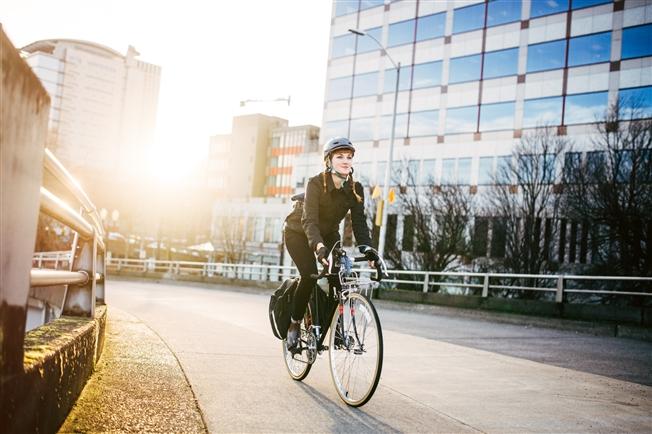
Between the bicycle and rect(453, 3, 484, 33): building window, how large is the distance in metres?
40.4

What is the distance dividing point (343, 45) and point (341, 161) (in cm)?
4797

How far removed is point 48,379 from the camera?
2527mm

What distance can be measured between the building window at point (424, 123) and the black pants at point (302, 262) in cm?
3874

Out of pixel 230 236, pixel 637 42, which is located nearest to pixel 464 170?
pixel 637 42

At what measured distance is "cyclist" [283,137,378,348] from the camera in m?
5.02

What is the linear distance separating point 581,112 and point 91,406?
1456 inches

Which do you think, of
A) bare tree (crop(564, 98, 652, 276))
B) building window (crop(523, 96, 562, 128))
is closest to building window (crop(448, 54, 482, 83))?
building window (crop(523, 96, 562, 128))

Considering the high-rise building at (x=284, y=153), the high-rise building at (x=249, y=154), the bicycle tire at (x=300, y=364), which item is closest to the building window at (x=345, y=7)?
the high-rise building at (x=284, y=153)

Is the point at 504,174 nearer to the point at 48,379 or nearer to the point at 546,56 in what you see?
the point at 546,56

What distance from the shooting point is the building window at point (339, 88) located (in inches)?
1973

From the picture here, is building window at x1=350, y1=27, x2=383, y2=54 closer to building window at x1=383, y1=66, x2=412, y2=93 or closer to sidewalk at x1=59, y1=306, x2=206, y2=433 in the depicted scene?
building window at x1=383, y1=66, x2=412, y2=93

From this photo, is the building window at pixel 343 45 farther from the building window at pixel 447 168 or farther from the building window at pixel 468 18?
the building window at pixel 447 168

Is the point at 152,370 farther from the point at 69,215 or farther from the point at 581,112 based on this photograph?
the point at 581,112

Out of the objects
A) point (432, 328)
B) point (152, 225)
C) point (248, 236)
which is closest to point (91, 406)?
point (432, 328)
